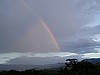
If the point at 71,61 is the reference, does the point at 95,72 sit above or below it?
below

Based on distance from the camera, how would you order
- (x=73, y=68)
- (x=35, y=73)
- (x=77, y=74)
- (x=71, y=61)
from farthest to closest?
1. (x=71, y=61)
2. (x=73, y=68)
3. (x=35, y=73)
4. (x=77, y=74)

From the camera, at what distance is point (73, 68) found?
8069cm

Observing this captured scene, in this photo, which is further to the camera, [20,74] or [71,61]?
[71,61]

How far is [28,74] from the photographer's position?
2645 inches

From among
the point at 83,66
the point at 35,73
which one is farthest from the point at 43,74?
the point at 83,66

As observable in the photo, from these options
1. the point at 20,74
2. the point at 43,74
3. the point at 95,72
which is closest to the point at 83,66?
the point at 95,72

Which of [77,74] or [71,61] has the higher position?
[71,61]

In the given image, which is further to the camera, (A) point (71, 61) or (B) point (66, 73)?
(A) point (71, 61)

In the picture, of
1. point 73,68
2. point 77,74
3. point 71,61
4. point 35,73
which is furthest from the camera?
point 71,61

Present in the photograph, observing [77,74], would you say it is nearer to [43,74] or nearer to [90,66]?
[43,74]

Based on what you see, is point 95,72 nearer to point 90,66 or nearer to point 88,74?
point 88,74

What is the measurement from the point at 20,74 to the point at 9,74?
3485mm

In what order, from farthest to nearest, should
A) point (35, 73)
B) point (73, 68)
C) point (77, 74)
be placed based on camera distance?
point (73, 68)
point (35, 73)
point (77, 74)

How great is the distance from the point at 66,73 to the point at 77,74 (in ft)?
12.0
